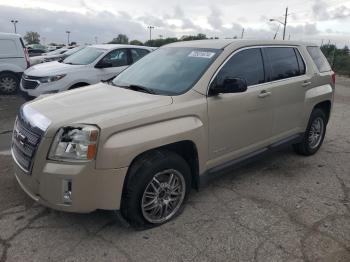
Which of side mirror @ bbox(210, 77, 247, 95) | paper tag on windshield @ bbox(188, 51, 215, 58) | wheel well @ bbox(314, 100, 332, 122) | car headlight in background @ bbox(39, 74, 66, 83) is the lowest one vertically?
wheel well @ bbox(314, 100, 332, 122)

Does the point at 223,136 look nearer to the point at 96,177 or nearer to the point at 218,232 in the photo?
the point at 218,232

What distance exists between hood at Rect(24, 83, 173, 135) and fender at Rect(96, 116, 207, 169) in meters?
0.18

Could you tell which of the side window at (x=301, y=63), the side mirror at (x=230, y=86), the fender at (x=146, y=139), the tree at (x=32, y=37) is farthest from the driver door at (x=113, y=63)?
the tree at (x=32, y=37)

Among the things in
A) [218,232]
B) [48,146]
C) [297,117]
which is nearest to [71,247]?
[48,146]

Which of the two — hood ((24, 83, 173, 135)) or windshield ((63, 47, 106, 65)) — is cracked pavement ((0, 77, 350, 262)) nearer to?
hood ((24, 83, 173, 135))

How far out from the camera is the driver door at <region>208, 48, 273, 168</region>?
13.2ft

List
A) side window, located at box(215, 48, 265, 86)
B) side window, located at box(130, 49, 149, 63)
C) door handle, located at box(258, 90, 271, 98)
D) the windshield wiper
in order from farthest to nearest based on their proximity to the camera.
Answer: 1. side window, located at box(130, 49, 149, 63)
2. door handle, located at box(258, 90, 271, 98)
3. side window, located at box(215, 48, 265, 86)
4. the windshield wiper

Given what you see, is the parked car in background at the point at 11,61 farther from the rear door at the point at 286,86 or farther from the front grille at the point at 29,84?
the rear door at the point at 286,86

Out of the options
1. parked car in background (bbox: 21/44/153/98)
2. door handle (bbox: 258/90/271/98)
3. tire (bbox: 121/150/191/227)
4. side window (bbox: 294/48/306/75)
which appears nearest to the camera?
tire (bbox: 121/150/191/227)

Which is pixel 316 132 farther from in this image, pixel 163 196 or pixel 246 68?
pixel 163 196

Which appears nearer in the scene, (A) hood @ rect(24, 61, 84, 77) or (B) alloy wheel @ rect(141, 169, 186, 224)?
(B) alloy wheel @ rect(141, 169, 186, 224)

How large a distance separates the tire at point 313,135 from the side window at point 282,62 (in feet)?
2.85

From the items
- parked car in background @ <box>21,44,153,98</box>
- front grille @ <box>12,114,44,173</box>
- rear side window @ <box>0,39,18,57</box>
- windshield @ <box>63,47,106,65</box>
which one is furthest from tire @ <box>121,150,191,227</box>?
rear side window @ <box>0,39,18,57</box>

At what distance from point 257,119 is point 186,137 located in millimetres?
1271
